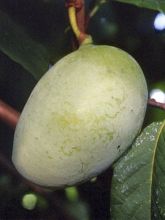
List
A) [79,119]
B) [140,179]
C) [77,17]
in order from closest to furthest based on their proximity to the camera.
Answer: [79,119], [77,17], [140,179]

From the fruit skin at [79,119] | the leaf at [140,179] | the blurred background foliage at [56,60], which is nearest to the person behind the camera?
the fruit skin at [79,119]

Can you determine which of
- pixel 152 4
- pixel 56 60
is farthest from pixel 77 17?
pixel 56 60

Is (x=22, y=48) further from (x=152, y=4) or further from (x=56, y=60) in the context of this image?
(x=152, y=4)

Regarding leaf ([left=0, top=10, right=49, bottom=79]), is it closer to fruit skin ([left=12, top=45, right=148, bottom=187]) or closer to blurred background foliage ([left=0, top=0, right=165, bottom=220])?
blurred background foliage ([left=0, top=0, right=165, bottom=220])

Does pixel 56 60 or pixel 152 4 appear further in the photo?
pixel 56 60

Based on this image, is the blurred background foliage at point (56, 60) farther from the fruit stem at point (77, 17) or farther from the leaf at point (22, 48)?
the fruit stem at point (77, 17)

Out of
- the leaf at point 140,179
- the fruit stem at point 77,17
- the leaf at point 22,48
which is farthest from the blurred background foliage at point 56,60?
the fruit stem at point 77,17

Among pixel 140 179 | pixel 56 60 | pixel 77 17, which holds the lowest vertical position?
pixel 140 179
